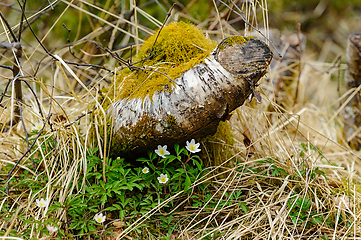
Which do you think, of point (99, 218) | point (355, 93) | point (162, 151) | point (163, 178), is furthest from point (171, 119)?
point (355, 93)

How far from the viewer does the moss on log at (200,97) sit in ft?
5.23

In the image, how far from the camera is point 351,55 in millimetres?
2865

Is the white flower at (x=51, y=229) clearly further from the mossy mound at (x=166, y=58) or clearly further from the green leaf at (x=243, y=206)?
the green leaf at (x=243, y=206)

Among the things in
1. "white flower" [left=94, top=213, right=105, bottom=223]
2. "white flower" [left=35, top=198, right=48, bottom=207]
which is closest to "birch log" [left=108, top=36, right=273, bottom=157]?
"white flower" [left=94, top=213, right=105, bottom=223]

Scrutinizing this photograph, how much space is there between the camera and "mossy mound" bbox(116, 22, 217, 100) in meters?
1.74

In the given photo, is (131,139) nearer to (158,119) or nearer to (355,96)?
(158,119)

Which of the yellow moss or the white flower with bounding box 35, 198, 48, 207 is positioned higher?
the yellow moss

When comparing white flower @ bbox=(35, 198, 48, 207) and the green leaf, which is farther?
the green leaf

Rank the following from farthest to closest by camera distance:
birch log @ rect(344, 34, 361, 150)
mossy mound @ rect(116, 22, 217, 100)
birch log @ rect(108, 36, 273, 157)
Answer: birch log @ rect(344, 34, 361, 150), mossy mound @ rect(116, 22, 217, 100), birch log @ rect(108, 36, 273, 157)

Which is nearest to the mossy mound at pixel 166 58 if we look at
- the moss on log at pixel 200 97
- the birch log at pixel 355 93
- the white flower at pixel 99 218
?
A: the moss on log at pixel 200 97

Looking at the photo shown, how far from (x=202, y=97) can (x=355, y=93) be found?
2057mm

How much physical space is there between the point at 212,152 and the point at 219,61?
71 cm

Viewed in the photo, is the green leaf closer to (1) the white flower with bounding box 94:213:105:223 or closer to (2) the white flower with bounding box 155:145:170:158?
(2) the white flower with bounding box 155:145:170:158

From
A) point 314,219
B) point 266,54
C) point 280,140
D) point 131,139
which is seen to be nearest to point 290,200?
point 314,219
